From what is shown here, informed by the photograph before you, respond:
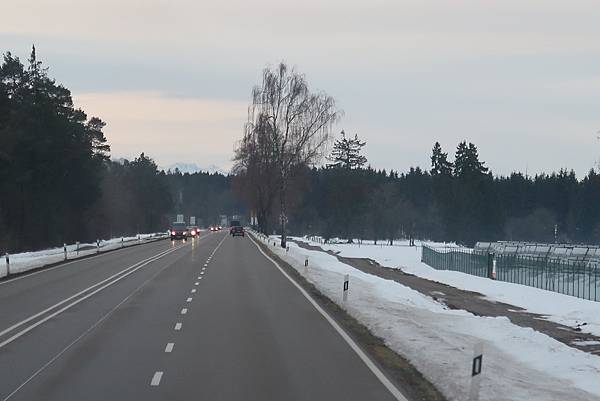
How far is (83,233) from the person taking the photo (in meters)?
104

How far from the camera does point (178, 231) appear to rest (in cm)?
10119

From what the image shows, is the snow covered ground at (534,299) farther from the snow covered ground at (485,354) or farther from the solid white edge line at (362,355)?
the solid white edge line at (362,355)

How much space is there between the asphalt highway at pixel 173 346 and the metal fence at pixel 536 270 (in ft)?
50.1

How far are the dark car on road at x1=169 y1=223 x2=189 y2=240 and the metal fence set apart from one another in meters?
42.3

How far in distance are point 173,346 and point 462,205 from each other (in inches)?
4991

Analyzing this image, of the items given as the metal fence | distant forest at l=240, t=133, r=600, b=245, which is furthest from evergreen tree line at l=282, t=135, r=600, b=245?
the metal fence

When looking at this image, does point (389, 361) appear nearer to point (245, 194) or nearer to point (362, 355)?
point (362, 355)

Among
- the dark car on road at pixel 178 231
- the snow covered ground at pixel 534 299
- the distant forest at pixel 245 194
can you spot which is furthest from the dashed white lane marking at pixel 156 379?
the dark car on road at pixel 178 231

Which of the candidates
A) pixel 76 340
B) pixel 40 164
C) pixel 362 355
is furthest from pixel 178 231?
pixel 362 355

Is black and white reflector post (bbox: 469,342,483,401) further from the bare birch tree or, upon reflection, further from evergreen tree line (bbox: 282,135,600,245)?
evergreen tree line (bbox: 282,135,600,245)

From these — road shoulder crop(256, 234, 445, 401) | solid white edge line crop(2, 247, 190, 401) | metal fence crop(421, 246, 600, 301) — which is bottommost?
solid white edge line crop(2, 247, 190, 401)

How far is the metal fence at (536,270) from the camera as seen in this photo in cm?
3947

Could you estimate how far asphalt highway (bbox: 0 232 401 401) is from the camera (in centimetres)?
1212

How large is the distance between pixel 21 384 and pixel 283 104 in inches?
2635
